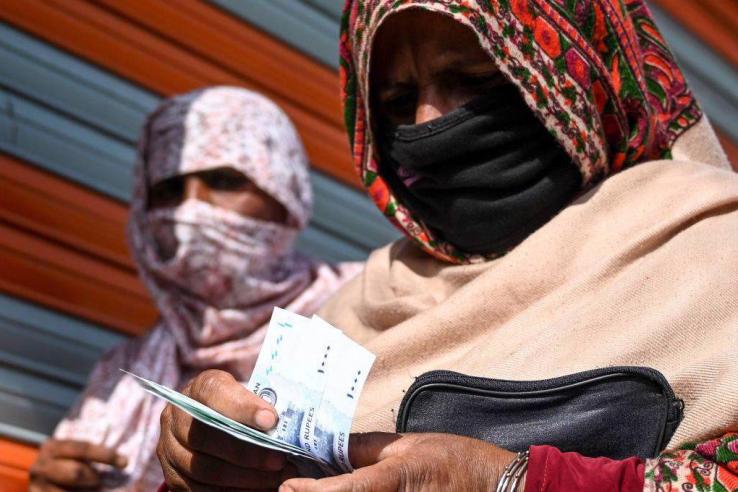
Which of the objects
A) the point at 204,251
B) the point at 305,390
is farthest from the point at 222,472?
the point at 204,251

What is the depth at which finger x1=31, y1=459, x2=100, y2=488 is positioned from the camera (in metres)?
3.58

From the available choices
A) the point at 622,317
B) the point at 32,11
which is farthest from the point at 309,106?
the point at 622,317

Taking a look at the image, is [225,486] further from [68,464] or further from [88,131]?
[88,131]

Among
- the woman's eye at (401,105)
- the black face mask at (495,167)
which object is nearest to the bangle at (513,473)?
the black face mask at (495,167)

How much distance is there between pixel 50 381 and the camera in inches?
171

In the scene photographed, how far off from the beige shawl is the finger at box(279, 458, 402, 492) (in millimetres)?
439

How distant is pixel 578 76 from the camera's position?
2.06 meters

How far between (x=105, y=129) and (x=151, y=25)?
0.48 meters

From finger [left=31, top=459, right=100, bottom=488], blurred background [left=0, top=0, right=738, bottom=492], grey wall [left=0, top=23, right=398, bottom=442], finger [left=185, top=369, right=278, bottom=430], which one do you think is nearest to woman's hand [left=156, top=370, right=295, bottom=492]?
finger [left=185, top=369, right=278, bottom=430]

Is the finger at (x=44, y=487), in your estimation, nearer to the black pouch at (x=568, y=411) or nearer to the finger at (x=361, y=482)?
the black pouch at (x=568, y=411)

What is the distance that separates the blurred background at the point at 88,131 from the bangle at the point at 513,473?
109 inches

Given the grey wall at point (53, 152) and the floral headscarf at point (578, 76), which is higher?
the floral headscarf at point (578, 76)

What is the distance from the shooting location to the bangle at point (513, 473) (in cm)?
145

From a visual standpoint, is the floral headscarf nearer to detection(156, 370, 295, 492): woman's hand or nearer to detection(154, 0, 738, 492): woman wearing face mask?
detection(154, 0, 738, 492): woman wearing face mask
